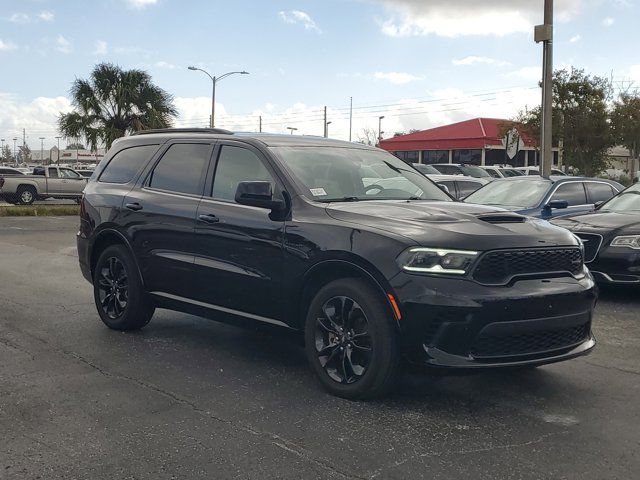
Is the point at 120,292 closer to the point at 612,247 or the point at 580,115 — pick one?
the point at 612,247

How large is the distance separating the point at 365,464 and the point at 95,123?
108ft

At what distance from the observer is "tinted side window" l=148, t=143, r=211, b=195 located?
5.63 metres

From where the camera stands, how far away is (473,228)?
421 centimetres

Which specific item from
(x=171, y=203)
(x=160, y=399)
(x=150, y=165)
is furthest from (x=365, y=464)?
(x=150, y=165)

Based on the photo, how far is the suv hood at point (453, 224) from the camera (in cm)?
409

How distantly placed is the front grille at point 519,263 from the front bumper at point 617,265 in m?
3.66

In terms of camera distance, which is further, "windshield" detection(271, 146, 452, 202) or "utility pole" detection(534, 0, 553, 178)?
"utility pole" detection(534, 0, 553, 178)

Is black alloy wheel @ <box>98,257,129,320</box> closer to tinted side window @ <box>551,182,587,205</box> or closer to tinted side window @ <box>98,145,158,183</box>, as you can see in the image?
tinted side window @ <box>98,145,158,183</box>

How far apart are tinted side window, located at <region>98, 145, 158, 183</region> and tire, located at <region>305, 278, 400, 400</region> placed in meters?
2.61

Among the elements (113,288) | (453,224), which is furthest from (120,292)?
(453,224)

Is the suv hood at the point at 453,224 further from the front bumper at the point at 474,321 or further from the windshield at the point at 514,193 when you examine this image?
the windshield at the point at 514,193

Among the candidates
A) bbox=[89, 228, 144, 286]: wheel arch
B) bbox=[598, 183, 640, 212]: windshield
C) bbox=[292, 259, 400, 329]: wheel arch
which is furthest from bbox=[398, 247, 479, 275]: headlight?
bbox=[598, 183, 640, 212]: windshield

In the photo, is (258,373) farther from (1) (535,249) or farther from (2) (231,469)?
(1) (535,249)

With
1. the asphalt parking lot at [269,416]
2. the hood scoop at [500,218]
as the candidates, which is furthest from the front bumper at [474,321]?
the hood scoop at [500,218]
